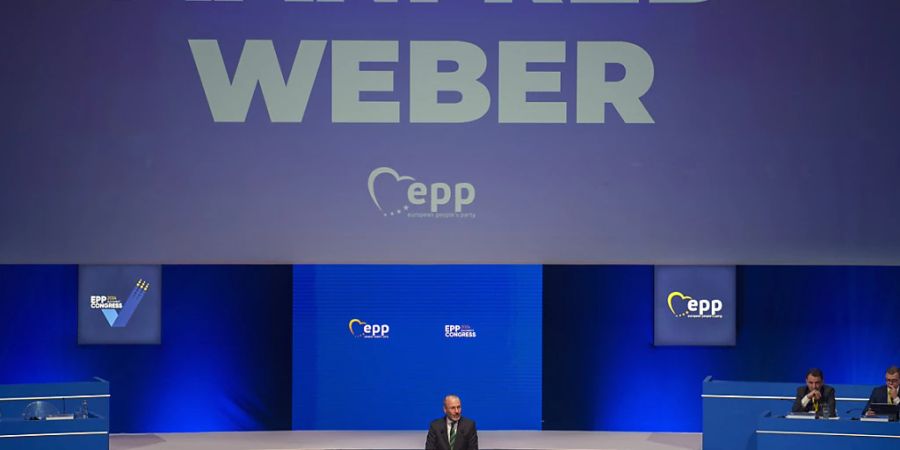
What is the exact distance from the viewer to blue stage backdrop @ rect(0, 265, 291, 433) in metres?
12.3

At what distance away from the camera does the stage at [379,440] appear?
462 inches

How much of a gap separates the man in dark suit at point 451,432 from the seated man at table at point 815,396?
2952 millimetres

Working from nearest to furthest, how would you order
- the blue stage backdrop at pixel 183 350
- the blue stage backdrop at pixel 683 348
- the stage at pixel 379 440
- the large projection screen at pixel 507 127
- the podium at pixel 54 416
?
the podium at pixel 54 416, the stage at pixel 379 440, the large projection screen at pixel 507 127, the blue stage backdrop at pixel 183 350, the blue stage backdrop at pixel 683 348

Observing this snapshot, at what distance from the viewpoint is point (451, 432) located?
840cm

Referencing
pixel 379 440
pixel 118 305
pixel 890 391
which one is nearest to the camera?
pixel 890 391

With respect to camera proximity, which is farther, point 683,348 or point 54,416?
point 683,348

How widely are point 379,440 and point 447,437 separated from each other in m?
3.78

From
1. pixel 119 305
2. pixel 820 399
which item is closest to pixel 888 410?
pixel 820 399

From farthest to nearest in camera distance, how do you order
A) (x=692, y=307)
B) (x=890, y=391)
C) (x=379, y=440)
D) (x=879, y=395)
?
(x=692, y=307) < (x=379, y=440) < (x=879, y=395) < (x=890, y=391)

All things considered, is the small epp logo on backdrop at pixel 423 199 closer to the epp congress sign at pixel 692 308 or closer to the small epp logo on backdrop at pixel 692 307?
the epp congress sign at pixel 692 308

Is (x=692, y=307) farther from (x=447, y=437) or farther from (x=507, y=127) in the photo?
(x=447, y=437)

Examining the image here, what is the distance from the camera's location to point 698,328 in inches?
494

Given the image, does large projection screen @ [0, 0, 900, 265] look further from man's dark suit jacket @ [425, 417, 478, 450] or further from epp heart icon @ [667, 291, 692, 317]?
man's dark suit jacket @ [425, 417, 478, 450]

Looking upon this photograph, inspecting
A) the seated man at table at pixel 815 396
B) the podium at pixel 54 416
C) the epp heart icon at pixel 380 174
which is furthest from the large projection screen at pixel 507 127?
the seated man at table at pixel 815 396
